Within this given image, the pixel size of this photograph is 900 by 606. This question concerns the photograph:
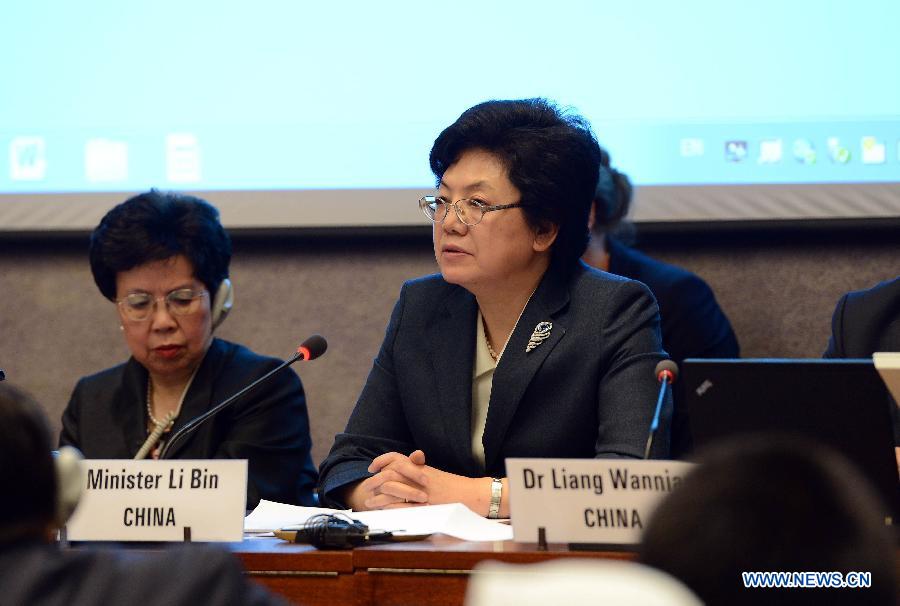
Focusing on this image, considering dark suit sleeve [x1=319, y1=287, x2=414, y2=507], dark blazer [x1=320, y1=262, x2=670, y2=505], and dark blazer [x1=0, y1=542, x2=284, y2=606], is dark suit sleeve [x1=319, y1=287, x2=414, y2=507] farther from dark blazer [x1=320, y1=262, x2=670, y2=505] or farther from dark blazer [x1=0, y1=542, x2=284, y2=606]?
dark blazer [x1=0, y1=542, x2=284, y2=606]

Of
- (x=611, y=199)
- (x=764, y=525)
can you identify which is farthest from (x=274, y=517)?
(x=611, y=199)

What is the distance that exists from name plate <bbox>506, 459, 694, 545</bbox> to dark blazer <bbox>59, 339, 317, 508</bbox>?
41.1 inches

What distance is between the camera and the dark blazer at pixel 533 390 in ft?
7.74

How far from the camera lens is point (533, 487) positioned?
1.69 metres

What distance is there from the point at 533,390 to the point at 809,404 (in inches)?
31.8

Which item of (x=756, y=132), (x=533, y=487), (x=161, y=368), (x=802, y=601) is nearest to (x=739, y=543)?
(x=802, y=601)

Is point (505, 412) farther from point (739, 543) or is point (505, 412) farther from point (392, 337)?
point (739, 543)

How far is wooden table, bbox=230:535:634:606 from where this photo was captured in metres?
1.62

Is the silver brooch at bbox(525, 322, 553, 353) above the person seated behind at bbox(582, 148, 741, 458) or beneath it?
beneath

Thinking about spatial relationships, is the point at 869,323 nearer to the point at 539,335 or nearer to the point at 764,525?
the point at 539,335

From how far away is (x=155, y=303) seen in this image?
9.22 feet

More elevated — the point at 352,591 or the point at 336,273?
the point at 336,273

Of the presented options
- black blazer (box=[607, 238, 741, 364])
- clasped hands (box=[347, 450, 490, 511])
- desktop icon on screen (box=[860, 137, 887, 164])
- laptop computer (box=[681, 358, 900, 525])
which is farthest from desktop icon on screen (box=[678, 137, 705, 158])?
laptop computer (box=[681, 358, 900, 525])

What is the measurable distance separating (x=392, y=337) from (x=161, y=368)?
1.88ft
